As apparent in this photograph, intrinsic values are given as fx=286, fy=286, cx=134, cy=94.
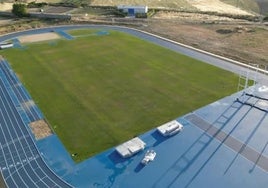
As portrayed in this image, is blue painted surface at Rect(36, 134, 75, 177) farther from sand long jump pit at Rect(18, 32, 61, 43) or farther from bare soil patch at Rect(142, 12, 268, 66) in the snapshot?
sand long jump pit at Rect(18, 32, 61, 43)

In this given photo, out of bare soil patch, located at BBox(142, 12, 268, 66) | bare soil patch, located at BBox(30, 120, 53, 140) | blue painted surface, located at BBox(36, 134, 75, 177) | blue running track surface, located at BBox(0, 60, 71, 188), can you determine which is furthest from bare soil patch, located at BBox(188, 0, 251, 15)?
blue painted surface, located at BBox(36, 134, 75, 177)

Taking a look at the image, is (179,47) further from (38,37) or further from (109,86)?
(38,37)

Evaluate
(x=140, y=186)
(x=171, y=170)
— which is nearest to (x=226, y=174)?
(x=171, y=170)

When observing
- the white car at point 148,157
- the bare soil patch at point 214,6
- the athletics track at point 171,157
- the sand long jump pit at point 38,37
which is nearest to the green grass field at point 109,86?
the athletics track at point 171,157

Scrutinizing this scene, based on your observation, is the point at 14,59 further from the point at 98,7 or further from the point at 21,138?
the point at 98,7

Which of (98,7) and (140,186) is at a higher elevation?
(98,7)

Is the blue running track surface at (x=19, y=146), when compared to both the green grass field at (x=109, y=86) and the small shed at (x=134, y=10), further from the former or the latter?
the small shed at (x=134, y=10)
